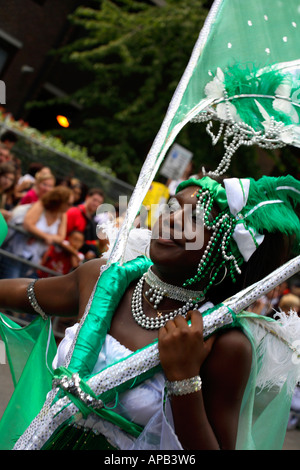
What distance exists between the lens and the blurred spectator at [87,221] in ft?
20.1

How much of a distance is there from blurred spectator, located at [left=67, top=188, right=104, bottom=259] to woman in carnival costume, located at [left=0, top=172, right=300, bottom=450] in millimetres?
4052

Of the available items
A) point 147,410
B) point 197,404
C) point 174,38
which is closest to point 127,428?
point 147,410

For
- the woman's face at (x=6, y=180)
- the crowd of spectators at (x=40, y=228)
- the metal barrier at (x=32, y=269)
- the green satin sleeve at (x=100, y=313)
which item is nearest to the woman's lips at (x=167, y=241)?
the green satin sleeve at (x=100, y=313)

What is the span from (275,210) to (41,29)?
13082 millimetres

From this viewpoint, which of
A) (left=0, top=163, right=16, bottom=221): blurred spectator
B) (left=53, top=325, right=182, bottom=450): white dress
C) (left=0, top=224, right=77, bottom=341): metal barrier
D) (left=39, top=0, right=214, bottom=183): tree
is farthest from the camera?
(left=39, top=0, right=214, bottom=183): tree

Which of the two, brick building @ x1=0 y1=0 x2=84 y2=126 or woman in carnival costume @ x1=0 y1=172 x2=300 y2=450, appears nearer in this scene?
woman in carnival costume @ x1=0 y1=172 x2=300 y2=450

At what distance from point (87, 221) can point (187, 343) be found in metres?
4.77

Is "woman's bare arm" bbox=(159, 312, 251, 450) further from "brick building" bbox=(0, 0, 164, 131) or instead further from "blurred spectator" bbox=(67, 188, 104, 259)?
"brick building" bbox=(0, 0, 164, 131)

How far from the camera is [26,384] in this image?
2.08 metres

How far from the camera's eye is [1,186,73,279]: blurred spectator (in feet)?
17.7

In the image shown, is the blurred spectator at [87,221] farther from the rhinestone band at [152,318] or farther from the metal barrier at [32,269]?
the rhinestone band at [152,318]

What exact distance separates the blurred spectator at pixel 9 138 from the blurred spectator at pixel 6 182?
1.22m

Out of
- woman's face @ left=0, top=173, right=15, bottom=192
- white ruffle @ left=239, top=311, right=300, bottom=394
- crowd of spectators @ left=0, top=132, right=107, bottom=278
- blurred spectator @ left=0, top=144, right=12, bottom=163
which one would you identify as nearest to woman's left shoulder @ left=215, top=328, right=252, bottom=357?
white ruffle @ left=239, top=311, right=300, bottom=394

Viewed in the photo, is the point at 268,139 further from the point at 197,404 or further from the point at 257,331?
the point at 197,404
